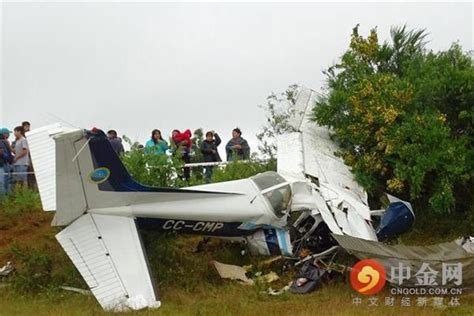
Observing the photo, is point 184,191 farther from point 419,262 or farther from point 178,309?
point 419,262

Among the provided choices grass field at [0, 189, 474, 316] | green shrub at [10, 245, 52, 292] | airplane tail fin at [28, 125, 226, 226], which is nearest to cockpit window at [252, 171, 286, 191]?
airplane tail fin at [28, 125, 226, 226]

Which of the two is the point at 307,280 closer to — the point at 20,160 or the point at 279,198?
the point at 279,198

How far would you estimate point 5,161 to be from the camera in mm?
17109

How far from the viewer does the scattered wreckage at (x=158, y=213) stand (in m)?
11.5

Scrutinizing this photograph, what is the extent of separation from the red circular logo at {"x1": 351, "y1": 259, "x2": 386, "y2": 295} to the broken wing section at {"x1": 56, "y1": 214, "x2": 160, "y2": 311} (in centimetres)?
332

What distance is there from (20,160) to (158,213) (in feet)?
19.9

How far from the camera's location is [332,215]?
13.5 metres

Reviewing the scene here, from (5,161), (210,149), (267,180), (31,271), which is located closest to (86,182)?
(31,271)

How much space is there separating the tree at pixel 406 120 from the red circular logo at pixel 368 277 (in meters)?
3.14

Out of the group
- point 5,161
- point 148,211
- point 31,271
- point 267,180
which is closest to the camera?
point 148,211

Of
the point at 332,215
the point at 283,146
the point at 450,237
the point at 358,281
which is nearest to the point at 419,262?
the point at 358,281

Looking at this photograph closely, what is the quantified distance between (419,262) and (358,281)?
110 cm

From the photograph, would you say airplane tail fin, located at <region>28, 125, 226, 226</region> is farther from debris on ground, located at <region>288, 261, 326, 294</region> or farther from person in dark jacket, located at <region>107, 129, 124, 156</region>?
person in dark jacket, located at <region>107, 129, 124, 156</region>

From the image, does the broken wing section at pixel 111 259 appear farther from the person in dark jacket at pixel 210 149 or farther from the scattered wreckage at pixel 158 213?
the person in dark jacket at pixel 210 149
